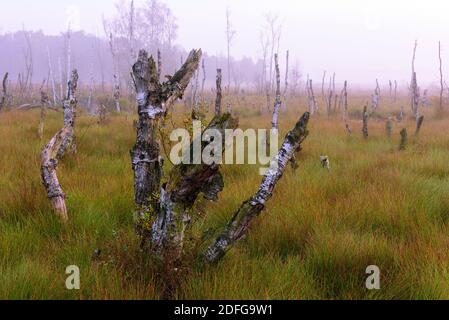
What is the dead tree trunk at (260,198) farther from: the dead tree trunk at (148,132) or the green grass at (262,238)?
the dead tree trunk at (148,132)

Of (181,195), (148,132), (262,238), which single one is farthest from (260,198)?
(148,132)

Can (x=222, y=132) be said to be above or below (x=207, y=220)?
above

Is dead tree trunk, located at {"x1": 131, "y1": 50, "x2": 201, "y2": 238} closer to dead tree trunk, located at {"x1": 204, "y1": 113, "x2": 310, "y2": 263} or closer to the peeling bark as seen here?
the peeling bark

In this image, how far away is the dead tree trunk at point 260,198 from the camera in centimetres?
276

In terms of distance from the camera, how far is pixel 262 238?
11.8 ft

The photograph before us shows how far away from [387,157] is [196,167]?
604cm

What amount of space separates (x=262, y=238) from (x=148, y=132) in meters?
1.46

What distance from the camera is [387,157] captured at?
760 cm

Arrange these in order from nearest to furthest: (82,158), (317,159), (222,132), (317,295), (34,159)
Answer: (222,132) → (317,295) → (34,159) → (82,158) → (317,159)

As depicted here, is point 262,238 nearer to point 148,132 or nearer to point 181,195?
point 181,195

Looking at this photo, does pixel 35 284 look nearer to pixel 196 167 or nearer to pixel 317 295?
pixel 196 167

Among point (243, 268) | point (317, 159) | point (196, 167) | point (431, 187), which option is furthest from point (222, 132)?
point (317, 159)

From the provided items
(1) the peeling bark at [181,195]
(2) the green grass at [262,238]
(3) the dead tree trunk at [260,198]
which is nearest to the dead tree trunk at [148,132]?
(1) the peeling bark at [181,195]

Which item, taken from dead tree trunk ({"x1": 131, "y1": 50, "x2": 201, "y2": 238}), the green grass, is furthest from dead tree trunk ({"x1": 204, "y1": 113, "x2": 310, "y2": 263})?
dead tree trunk ({"x1": 131, "y1": 50, "x2": 201, "y2": 238})
